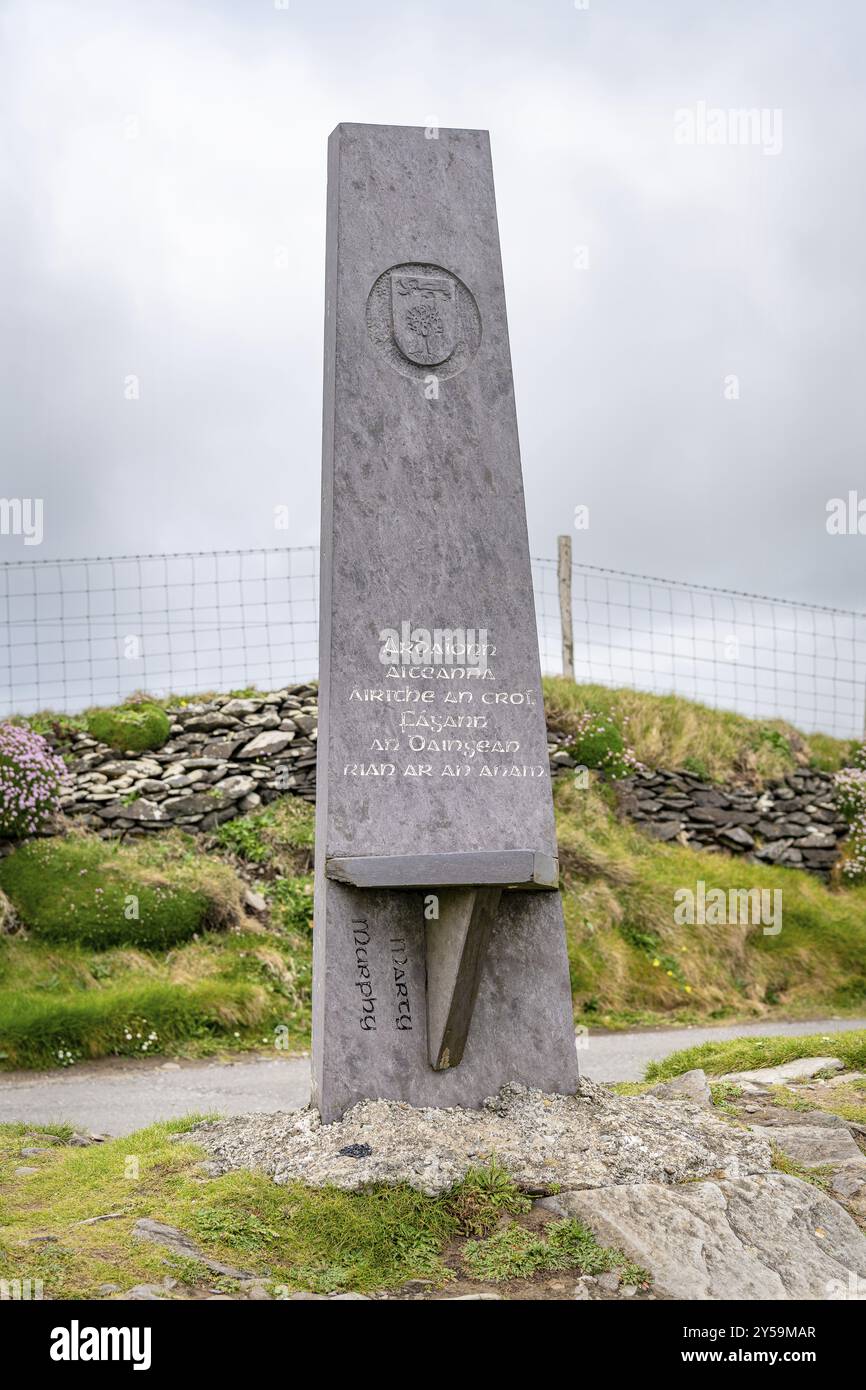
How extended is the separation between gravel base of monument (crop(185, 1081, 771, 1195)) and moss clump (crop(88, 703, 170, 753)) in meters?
9.15

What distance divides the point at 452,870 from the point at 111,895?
7.13m

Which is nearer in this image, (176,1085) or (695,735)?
(176,1085)

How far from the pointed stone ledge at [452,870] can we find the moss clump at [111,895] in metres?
6.63

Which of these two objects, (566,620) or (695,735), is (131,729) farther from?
(695,735)

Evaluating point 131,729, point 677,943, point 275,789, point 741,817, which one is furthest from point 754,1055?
point 131,729

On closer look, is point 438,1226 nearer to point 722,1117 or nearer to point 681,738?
point 722,1117

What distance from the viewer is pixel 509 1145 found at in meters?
5.39

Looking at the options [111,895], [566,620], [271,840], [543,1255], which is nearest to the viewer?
[543,1255]

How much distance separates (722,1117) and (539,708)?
215 centimetres

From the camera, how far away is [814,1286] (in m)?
4.51

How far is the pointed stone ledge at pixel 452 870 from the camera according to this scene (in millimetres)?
5328

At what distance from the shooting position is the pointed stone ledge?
17.5 ft
